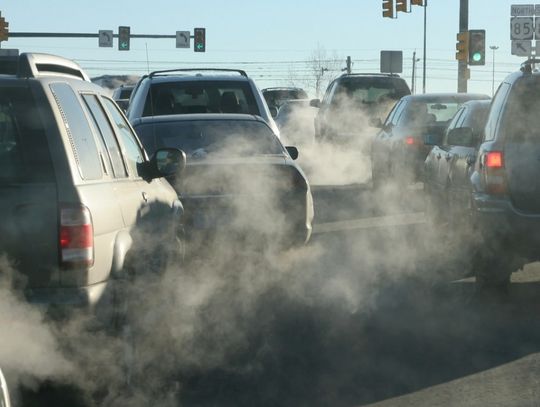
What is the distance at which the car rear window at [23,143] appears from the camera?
18.6ft

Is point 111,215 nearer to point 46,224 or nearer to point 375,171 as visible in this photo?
point 46,224

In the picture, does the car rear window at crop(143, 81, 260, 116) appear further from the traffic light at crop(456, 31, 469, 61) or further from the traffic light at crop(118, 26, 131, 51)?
the traffic light at crop(118, 26, 131, 51)

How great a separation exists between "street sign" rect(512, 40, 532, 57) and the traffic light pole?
11.9 feet

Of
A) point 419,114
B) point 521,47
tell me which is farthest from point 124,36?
point 419,114

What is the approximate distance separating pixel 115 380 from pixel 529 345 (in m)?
2.81

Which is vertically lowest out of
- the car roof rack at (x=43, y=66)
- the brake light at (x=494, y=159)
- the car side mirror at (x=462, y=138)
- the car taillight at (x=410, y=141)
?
the car taillight at (x=410, y=141)

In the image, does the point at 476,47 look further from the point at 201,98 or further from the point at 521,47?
the point at 201,98

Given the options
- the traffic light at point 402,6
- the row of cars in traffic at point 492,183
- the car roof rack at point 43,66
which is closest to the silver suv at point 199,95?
the row of cars in traffic at point 492,183

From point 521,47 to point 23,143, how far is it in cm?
2512

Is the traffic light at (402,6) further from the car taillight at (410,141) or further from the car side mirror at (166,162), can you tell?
the car side mirror at (166,162)

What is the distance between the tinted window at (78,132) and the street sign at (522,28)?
79.9ft

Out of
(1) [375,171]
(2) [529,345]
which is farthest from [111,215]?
(1) [375,171]

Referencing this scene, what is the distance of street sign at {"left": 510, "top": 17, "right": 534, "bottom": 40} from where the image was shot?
2973cm

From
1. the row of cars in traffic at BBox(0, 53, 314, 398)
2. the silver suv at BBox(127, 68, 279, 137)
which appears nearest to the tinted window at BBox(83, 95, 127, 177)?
the row of cars in traffic at BBox(0, 53, 314, 398)
